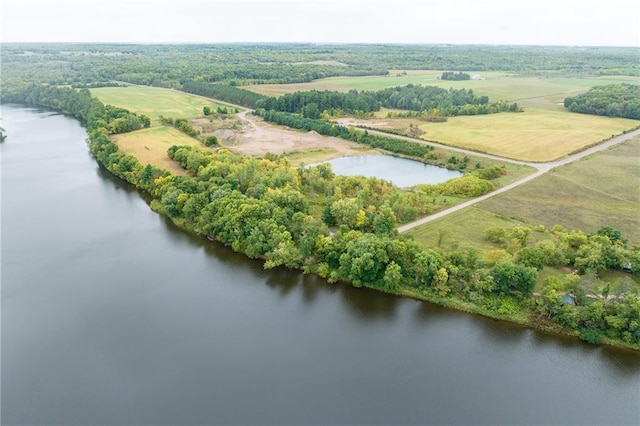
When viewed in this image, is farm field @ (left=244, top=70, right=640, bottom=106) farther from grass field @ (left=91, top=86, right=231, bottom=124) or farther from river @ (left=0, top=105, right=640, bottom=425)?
river @ (left=0, top=105, right=640, bottom=425)

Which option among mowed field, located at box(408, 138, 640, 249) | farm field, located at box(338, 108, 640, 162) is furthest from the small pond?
farm field, located at box(338, 108, 640, 162)

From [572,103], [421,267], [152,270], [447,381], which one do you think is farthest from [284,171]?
[572,103]

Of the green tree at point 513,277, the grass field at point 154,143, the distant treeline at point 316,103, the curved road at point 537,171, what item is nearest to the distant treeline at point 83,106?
the grass field at point 154,143

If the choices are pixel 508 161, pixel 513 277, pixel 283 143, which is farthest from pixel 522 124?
pixel 513 277

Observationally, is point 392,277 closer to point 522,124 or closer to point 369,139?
point 369,139

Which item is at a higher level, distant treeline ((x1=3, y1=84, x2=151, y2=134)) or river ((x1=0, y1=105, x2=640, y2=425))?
distant treeline ((x1=3, y1=84, x2=151, y2=134))

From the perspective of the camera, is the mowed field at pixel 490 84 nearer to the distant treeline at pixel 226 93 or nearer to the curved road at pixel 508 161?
the distant treeline at pixel 226 93
